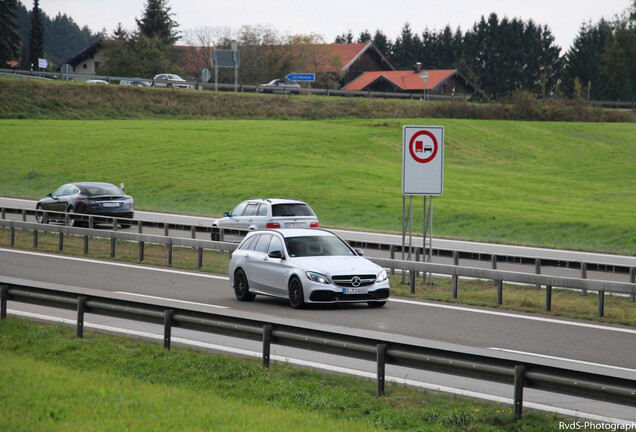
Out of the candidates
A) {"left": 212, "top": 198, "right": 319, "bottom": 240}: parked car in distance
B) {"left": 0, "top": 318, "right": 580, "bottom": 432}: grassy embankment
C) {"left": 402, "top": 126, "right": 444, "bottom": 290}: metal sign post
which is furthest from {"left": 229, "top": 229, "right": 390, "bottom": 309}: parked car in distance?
{"left": 212, "top": 198, "right": 319, "bottom": 240}: parked car in distance

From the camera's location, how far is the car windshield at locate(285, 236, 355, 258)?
16672 millimetres

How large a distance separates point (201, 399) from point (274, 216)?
1640 cm

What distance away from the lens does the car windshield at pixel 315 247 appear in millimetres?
16672

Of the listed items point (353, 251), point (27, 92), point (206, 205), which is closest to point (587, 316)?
point (353, 251)

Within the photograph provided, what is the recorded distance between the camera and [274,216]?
82.4 feet

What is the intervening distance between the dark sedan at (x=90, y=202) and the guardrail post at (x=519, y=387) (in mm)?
22698

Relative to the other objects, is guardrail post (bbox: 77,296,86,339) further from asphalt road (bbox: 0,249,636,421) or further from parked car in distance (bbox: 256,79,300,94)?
parked car in distance (bbox: 256,79,300,94)

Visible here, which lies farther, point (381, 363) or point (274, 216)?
point (274, 216)

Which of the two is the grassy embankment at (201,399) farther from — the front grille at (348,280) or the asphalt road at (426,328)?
the front grille at (348,280)

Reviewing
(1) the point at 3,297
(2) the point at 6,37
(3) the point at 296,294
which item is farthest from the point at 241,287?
(2) the point at 6,37

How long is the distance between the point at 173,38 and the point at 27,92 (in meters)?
50.3

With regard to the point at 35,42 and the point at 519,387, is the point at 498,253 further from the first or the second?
the point at 35,42

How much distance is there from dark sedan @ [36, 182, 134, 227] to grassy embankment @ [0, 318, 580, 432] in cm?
1896

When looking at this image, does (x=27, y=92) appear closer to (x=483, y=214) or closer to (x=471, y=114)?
(x=471, y=114)
